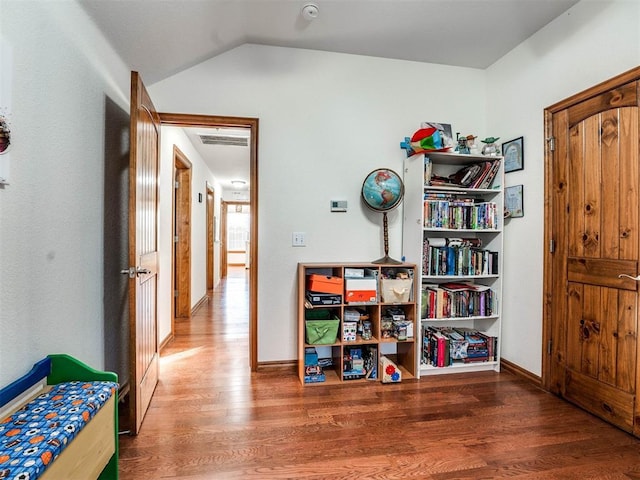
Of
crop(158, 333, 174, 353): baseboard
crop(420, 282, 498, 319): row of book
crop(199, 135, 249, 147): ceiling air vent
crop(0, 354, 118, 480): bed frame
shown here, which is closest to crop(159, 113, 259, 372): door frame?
crop(158, 333, 174, 353): baseboard

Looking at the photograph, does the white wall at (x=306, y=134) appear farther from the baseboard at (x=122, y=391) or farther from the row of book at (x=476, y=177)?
the baseboard at (x=122, y=391)

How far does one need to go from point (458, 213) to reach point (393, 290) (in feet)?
2.78

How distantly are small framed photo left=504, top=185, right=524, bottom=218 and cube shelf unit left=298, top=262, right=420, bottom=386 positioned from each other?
0.97 meters

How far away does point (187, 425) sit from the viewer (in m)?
1.87

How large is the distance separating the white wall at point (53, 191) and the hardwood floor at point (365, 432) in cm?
69

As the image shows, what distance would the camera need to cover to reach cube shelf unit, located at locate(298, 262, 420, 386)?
242 centimetres

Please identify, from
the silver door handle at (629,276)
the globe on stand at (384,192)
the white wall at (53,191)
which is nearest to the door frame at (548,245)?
the silver door handle at (629,276)

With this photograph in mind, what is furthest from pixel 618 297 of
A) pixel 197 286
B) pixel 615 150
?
pixel 197 286

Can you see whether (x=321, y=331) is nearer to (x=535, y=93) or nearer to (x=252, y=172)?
(x=252, y=172)

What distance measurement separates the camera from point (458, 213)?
2.59 meters

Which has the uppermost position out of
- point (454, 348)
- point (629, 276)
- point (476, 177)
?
point (476, 177)

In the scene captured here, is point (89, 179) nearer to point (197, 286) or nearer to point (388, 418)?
point (388, 418)

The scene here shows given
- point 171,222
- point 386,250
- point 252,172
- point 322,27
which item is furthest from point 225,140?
point 386,250

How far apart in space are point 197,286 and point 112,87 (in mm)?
3261
